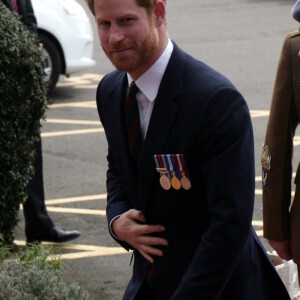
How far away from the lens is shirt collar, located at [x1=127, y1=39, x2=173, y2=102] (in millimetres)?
3090

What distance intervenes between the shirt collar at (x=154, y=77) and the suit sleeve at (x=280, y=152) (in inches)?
30.1

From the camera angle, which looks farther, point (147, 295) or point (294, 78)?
point (294, 78)

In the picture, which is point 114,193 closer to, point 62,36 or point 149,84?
point 149,84

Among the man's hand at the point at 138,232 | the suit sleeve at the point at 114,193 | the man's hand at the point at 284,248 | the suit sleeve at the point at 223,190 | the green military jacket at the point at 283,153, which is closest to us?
the suit sleeve at the point at 223,190

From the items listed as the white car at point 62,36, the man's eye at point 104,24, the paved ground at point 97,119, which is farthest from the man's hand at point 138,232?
the white car at point 62,36

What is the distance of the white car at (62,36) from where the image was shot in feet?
40.0

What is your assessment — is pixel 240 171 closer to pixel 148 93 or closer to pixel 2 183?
pixel 148 93

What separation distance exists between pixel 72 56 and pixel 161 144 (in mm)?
9567

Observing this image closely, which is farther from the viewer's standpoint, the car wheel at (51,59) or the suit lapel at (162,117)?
the car wheel at (51,59)

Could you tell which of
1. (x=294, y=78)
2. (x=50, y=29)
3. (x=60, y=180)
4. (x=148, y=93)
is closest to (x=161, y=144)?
(x=148, y=93)

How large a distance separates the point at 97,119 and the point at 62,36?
159cm

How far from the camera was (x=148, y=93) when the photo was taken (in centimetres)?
312

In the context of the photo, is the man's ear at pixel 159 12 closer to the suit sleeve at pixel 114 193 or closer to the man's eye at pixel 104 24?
the man's eye at pixel 104 24

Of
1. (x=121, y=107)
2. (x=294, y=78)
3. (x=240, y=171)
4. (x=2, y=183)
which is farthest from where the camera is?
(x=2, y=183)
